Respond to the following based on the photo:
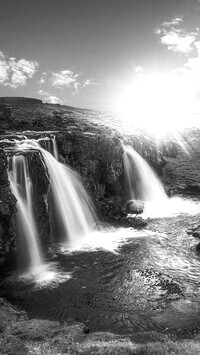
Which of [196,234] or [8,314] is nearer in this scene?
[8,314]

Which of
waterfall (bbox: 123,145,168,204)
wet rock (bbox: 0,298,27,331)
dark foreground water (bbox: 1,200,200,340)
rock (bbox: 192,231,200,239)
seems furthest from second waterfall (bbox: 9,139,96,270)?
waterfall (bbox: 123,145,168,204)

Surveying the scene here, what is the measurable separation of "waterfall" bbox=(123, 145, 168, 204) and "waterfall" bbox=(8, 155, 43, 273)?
765 inches

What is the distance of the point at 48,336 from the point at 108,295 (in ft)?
21.8

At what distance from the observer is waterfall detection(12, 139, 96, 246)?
3409 cm

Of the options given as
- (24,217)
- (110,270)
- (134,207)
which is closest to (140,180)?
(134,207)

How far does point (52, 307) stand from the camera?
21609 mm

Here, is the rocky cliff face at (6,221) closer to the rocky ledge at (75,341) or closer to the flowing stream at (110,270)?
the flowing stream at (110,270)

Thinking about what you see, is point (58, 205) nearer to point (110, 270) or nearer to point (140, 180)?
point (110, 270)

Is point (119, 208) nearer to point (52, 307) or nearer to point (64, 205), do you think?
point (64, 205)

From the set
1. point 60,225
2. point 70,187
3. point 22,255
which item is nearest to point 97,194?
point 70,187

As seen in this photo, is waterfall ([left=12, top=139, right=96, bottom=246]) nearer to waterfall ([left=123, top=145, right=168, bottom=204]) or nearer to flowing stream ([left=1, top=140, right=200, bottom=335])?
flowing stream ([left=1, top=140, right=200, bottom=335])

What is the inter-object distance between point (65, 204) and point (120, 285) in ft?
42.2

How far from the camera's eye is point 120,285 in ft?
79.4

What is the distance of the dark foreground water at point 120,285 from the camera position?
20156 mm
